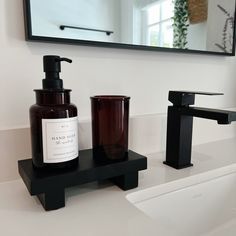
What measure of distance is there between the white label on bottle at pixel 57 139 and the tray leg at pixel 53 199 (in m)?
0.06

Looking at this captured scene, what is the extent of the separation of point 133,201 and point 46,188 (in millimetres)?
190

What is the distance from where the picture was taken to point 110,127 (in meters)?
0.51

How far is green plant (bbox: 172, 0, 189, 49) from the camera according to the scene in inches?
29.4

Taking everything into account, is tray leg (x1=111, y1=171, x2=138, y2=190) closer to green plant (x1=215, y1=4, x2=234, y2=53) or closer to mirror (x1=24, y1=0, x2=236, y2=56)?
mirror (x1=24, y1=0, x2=236, y2=56)

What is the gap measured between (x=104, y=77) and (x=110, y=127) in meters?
0.20

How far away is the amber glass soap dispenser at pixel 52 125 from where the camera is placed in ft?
1.41

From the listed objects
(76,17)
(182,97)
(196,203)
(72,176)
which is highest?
(76,17)

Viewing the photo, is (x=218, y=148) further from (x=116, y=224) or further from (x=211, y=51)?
(x=116, y=224)

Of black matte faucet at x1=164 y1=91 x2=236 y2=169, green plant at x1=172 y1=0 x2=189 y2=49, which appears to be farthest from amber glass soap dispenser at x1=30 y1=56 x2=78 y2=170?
green plant at x1=172 y1=0 x2=189 y2=49

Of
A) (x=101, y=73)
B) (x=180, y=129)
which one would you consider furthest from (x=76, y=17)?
(x=180, y=129)

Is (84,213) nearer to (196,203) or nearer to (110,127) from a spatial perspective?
(110,127)

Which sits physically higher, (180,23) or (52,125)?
(180,23)

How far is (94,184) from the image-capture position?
1.76 ft

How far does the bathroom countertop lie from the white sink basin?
0.02 metres
